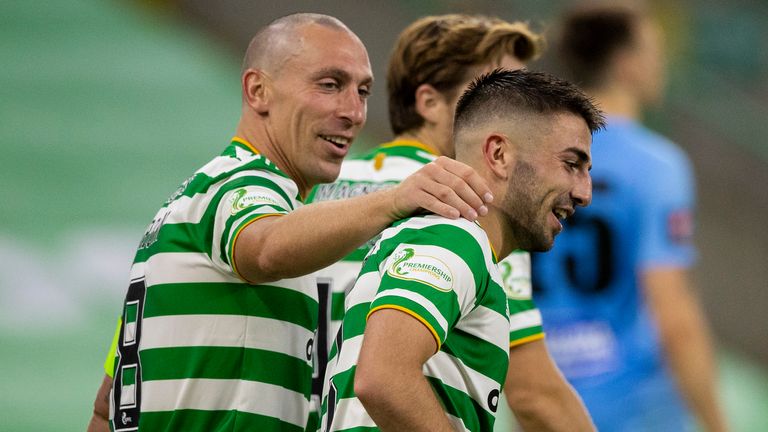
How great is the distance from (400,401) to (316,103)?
118 centimetres

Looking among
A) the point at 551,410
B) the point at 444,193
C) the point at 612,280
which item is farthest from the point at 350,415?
the point at 612,280

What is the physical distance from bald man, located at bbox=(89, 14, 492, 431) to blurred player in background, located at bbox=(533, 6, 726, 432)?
1.75m

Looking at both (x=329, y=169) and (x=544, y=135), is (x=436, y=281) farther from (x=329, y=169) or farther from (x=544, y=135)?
(x=329, y=169)

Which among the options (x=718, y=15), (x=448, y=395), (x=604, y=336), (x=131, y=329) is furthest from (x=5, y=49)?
(x=448, y=395)

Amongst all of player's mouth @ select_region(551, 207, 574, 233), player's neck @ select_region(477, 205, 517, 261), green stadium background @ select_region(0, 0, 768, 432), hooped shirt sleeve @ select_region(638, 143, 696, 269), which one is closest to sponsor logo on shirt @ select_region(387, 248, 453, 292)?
player's neck @ select_region(477, 205, 517, 261)

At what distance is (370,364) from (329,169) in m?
1.11

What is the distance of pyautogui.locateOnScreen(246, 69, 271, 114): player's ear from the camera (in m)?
3.25

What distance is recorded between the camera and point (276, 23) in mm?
3330

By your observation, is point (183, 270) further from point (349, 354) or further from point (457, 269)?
point (457, 269)

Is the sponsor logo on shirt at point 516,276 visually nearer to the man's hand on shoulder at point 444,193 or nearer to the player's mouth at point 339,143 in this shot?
the player's mouth at point 339,143

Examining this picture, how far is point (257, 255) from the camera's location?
8.77 ft

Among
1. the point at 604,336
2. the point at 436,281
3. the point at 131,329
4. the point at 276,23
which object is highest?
the point at 276,23

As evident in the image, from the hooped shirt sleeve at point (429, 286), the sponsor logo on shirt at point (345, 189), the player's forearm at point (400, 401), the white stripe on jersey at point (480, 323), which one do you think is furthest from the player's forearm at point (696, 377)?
the player's forearm at point (400, 401)

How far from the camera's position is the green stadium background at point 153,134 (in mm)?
9820
